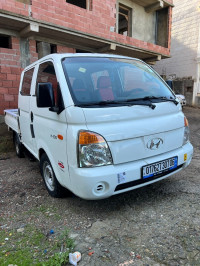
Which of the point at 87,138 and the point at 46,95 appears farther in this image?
the point at 46,95

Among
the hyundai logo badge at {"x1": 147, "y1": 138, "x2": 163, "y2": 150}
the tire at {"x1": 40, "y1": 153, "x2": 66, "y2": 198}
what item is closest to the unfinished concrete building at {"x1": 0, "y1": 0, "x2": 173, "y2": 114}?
the tire at {"x1": 40, "y1": 153, "x2": 66, "y2": 198}

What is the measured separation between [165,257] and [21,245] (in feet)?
4.56

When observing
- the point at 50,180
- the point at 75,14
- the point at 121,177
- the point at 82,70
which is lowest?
the point at 50,180

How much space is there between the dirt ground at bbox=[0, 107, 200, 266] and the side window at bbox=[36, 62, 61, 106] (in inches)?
54.4

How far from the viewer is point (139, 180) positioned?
2352 millimetres

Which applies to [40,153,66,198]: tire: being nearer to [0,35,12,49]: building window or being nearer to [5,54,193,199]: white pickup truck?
[5,54,193,199]: white pickup truck

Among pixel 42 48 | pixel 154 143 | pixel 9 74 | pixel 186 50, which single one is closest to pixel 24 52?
pixel 42 48

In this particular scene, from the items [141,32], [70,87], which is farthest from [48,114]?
[141,32]

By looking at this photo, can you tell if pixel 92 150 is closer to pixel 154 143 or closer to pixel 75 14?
pixel 154 143

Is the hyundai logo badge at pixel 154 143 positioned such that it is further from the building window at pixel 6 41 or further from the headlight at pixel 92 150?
the building window at pixel 6 41

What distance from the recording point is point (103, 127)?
2.20 m

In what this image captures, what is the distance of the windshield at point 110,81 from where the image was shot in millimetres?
2439

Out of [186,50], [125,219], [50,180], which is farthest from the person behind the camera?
[186,50]

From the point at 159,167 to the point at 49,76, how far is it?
6.06ft
